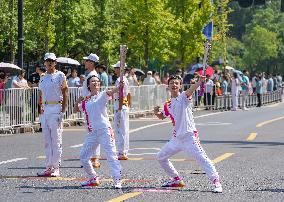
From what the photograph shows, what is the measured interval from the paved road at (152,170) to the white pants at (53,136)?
13.3 inches

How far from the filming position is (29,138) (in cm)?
2305

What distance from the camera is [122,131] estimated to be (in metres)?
17.0

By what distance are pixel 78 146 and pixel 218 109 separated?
21.4 m

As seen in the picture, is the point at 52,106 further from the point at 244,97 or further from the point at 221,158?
the point at 244,97

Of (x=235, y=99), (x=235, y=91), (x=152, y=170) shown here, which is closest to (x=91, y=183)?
(x=152, y=170)

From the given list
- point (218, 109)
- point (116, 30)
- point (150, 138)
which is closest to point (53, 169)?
point (150, 138)

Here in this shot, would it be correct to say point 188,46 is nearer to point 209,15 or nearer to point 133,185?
point 209,15

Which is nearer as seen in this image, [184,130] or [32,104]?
[184,130]

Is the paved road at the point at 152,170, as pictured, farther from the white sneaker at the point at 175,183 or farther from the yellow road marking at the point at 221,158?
the white sneaker at the point at 175,183

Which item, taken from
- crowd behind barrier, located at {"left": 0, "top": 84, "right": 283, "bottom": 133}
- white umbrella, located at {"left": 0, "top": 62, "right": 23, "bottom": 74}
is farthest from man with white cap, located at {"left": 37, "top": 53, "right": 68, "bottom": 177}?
white umbrella, located at {"left": 0, "top": 62, "right": 23, "bottom": 74}

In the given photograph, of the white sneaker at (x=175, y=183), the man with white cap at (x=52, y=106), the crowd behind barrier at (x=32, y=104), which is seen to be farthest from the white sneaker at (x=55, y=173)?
the crowd behind barrier at (x=32, y=104)

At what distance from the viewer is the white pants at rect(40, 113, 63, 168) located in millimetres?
14016

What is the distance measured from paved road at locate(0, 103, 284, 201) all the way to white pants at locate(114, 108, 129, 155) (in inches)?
13.0

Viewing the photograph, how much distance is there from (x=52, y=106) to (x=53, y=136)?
0.49m
